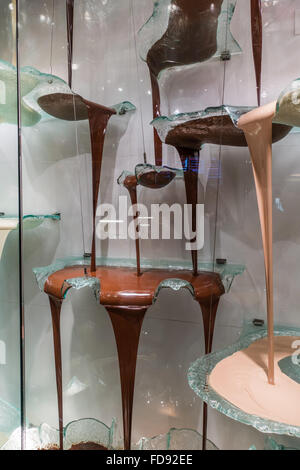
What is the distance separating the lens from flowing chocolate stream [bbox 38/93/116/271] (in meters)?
0.93

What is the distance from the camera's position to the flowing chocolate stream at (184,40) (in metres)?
0.79

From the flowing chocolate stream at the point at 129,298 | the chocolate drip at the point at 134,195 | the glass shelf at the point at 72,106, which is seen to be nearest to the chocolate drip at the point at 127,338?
the flowing chocolate stream at the point at 129,298

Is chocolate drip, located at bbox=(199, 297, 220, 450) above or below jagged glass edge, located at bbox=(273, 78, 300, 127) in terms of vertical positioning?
below

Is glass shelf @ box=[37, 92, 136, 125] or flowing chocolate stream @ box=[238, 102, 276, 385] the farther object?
glass shelf @ box=[37, 92, 136, 125]

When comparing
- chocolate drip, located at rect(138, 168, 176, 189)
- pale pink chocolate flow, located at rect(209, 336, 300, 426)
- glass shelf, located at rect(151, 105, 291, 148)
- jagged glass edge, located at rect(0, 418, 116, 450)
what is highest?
glass shelf, located at rect(151, 105, 291, 148)

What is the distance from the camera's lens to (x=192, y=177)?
2.84 ft

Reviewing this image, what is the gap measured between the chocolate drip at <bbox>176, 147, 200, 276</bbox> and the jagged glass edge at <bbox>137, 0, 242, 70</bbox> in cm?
28

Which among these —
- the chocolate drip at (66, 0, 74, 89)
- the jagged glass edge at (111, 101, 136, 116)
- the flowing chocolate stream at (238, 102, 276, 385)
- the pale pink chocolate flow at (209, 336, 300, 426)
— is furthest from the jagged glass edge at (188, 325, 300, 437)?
the chocolate drip at (66, 0, 74, 89)

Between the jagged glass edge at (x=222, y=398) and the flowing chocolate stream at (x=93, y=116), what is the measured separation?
0.40 meters

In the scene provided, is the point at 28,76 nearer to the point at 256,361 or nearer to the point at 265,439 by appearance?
the point at 256,361

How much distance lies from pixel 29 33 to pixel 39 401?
1.20 meters

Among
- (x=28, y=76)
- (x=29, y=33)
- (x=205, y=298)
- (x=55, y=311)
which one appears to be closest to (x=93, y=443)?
(x=55, y=311)

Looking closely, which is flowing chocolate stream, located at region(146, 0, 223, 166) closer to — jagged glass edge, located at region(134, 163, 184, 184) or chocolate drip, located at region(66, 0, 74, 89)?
jagged glass edge, located at region(134, 163, 184, 184)

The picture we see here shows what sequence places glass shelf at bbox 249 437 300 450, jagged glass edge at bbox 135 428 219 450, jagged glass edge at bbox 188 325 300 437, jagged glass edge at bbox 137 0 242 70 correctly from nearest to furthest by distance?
jagged glass edge at bbox 188 325 300 437 → glass shelf at bbox 249 437 300 450 → jagged glass edge at bbox 137 0 242 70 → jagged glass edge at bbox 135 428 219 450
